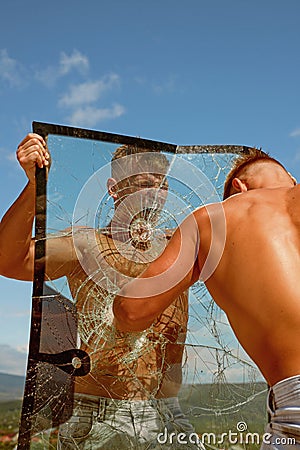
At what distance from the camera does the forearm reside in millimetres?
2623

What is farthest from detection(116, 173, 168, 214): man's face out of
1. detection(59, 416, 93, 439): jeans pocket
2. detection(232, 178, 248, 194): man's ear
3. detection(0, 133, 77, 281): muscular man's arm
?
detection(59, 416, 93, 439): jeans pocket

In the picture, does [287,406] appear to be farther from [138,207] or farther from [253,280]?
[138,207]

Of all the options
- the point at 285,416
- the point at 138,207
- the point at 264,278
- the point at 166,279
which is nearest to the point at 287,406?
the point at 285,416

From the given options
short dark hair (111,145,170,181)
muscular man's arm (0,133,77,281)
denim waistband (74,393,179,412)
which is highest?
short dark hair (111,145,170,181)

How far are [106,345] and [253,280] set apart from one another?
0.97 m

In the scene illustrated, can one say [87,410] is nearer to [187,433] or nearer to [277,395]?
[187,433]

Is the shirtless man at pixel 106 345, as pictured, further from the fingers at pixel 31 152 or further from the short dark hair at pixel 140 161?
the short dark hair at pixel 140 161

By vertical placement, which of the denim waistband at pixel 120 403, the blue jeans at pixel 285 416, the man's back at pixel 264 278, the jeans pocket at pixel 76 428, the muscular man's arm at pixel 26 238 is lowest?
the blue jeans at pixel 285 416

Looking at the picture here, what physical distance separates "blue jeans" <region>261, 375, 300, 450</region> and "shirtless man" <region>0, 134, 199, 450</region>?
873 millimetres

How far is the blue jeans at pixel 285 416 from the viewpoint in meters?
1.83

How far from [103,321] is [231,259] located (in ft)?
2.89

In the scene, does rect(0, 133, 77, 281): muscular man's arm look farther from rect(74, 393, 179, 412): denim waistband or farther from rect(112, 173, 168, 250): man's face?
rect(74, 393, 179, 412): denim waistband

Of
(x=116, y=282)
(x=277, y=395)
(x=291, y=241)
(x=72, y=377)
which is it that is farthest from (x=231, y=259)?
(x=72, y=377)

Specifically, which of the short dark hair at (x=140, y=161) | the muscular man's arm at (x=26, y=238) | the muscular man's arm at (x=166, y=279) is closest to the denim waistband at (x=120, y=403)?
the muscular man's arm at (x=26, y=238)
